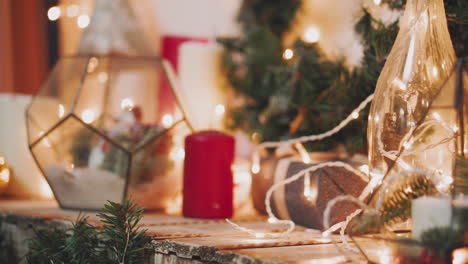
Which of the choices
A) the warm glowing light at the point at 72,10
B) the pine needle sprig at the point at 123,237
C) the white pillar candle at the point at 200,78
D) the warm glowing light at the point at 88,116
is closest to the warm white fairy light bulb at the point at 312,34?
the white pillar candle at the point at 200,78

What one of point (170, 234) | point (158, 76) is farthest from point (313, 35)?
point (170, 234)

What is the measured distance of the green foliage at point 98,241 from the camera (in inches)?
22.8

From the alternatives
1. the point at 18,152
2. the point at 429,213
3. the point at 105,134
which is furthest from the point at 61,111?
the point at 429,213

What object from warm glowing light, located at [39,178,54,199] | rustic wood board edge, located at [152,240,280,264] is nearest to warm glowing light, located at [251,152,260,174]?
rustic wood board edge, located at [152,240,280,264]

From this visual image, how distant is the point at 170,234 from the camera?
0.61m

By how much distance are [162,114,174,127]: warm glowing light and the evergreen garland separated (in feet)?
0.70

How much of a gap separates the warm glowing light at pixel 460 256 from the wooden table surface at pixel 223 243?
10 centimetres

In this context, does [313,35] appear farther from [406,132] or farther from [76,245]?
[76,245]

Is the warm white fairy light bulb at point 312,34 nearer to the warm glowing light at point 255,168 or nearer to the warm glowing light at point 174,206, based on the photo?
the warm glowing light at point 255,168

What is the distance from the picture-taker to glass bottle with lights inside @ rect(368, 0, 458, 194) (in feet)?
1.79

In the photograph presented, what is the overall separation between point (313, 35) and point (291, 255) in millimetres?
609

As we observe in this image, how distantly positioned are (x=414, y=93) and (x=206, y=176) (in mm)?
364

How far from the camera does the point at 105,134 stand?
0.82m

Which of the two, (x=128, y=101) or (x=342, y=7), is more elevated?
(x=342, y=7)
